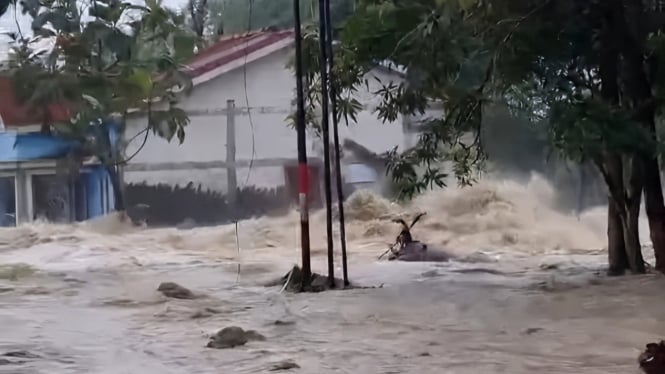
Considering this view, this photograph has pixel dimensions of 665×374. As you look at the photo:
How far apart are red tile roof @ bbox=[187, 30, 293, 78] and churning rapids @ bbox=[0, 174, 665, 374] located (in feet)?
6.30

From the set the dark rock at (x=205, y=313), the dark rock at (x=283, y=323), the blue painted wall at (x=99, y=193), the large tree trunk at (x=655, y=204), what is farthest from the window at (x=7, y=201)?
the large tree trunk at (x=655, y=204)

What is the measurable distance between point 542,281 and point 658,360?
12.3ft

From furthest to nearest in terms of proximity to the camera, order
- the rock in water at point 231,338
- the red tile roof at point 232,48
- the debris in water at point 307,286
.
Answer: the red tile roof at point 232,48 < the debris in water at point 307,286 < the rock in water at point 231,338

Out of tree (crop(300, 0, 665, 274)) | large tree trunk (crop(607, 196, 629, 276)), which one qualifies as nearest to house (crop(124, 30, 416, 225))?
large tree trunk (crop(607, 196, 629, 276))

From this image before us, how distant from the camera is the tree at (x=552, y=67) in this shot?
5.75 metres

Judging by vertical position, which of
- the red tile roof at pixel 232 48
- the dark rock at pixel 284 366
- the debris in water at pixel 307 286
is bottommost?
the dark rock at pixel 284 366

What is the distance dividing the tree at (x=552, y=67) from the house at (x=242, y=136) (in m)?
3.40

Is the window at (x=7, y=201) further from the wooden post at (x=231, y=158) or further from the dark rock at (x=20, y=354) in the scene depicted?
the dark rock at (x=20, y=354)

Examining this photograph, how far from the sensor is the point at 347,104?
7602mm

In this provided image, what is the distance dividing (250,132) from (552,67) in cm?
551

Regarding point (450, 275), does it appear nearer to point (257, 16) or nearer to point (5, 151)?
point (257, 16)

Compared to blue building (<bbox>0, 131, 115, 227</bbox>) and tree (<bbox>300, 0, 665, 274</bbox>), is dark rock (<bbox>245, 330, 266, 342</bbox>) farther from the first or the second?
blue building (<bbox>0, 131, 115, 227</bbox>)

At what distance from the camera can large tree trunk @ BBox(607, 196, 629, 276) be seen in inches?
288

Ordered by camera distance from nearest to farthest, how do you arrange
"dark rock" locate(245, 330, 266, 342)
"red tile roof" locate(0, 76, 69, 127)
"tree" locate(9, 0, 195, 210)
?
"dark rock" locate(245, 330, 266, 342), "tree" locate(9, 0, 195, 210), "red tile roof" locate(0, 76, 69, 127)
